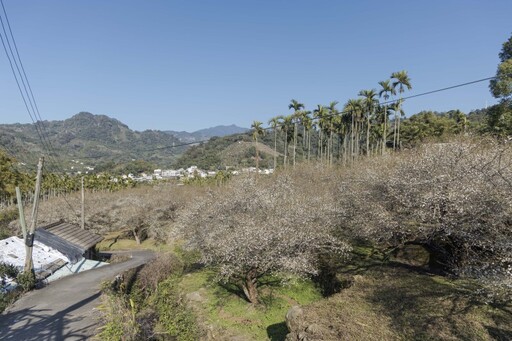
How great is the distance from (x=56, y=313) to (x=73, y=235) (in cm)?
1267

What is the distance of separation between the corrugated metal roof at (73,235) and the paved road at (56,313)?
6372mm

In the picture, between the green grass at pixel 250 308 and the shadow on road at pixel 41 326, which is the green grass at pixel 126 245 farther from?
the shadow on road at pixel 41 326

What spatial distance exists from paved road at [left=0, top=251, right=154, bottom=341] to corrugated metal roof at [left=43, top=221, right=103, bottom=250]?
637 centimetres

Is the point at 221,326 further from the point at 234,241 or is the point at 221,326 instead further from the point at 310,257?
the point at 310,257

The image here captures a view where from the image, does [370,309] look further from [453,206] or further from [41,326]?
[41,326]

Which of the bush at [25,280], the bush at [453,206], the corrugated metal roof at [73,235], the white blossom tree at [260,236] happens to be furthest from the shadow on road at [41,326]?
the bush at [453,206]

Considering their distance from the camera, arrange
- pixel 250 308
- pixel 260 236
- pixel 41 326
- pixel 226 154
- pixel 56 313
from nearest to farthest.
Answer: pixel 41 326 < pixel 56 313 < pixel 260 236 < pixel 250 308 < pixel 226 154

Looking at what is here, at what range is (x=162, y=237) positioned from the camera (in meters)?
36.6

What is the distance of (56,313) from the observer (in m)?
12.7

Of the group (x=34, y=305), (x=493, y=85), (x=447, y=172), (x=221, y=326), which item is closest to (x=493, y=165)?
(x=447, y=172)

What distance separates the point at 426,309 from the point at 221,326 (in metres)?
8.11

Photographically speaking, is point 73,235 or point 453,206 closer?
point 453,206

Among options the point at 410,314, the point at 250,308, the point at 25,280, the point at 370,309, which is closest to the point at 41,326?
the point at 25,280

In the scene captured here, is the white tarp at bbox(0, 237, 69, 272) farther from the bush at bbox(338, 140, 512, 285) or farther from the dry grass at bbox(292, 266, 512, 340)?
the bush at bbox(338, 140, 512, 285)
